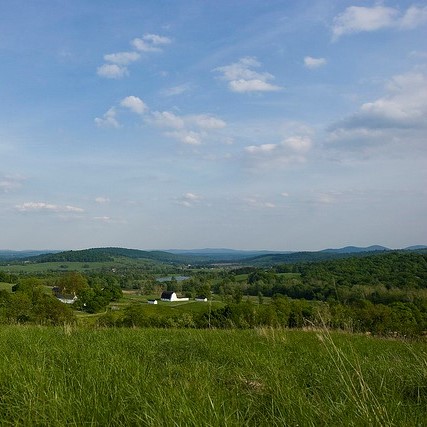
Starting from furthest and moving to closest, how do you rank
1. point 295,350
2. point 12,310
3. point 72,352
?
1. point 12,310
2. point 295,350
3. point 72,352

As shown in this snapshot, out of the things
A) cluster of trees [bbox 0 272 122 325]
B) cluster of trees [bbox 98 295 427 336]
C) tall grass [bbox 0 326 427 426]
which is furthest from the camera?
cluster of trees [bbox 0 272 122 325]

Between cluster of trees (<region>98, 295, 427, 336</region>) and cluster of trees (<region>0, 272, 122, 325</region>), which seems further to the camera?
cluster of trees (<region>0, 272, 122, 325</region>)

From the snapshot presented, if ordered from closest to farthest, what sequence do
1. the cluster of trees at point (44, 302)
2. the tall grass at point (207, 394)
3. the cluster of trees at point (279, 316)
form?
the tall grass at point (207, 394) < the cluster of trees at point (279, 316) < the cluster of trees at point (44, 302)

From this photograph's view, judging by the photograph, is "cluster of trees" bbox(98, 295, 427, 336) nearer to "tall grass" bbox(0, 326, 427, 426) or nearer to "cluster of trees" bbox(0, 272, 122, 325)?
"cluster of trees" bbox(0, 272, 122, 325)

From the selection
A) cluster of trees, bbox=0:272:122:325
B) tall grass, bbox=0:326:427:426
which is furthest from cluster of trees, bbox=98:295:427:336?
tall grass, bbox=0:326:427:426

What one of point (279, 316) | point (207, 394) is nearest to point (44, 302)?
point (279, 316)

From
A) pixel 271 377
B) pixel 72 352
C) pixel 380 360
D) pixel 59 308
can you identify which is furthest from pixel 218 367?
pixel 59 308

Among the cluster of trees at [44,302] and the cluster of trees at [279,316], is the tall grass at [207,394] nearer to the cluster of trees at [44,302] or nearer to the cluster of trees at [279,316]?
the cluster of trees at [44,302]

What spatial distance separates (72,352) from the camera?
245 inches

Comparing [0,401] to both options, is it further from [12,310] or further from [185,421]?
[12,310]

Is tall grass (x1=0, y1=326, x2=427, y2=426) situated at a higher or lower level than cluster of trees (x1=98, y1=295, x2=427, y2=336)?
higher

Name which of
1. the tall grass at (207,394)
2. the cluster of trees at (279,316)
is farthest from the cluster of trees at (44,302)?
the tall grass at (207,394)

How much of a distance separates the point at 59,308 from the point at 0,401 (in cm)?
3091

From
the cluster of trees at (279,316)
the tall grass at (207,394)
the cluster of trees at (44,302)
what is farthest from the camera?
the cluster of trees at (44,302)
